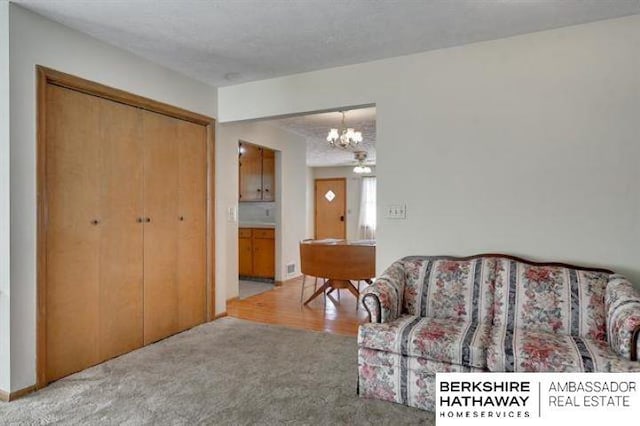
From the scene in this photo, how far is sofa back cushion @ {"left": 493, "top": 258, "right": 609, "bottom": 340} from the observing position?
2.17 meters

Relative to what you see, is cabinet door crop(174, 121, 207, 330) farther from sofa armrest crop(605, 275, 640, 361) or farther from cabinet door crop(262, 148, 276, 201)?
sofa armrest crop(605, 275, 640, 361)

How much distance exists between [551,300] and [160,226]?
3007 mm

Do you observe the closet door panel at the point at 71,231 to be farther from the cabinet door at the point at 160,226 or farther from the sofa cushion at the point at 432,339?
the sofa cushion at the point at 432,339

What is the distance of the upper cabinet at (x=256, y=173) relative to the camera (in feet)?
19.0

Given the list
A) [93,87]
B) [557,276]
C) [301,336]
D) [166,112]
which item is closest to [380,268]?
[301,336]

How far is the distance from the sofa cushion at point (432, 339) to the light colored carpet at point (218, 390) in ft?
1.12

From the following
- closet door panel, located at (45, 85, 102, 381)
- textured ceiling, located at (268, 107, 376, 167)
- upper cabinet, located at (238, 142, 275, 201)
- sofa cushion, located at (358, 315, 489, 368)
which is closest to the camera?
sofa cushion, located at (358, 315, 489, 368)

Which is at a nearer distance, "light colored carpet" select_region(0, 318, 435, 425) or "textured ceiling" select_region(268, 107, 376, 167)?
"light colored carpet" select_region(0, 318, 435, 425)

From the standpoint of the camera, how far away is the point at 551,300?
2.27 meters

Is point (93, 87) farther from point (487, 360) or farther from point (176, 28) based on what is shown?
point (487, 360)

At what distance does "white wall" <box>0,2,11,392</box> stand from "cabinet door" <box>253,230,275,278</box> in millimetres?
3658

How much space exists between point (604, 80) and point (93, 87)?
3504 mm

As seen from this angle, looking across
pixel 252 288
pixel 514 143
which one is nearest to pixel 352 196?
pixel 252 288

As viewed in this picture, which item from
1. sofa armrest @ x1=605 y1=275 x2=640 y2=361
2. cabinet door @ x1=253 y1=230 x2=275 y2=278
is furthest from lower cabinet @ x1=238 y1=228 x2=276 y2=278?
sofa armrest @ x1=605 y1=275 x2=640 y2=361
